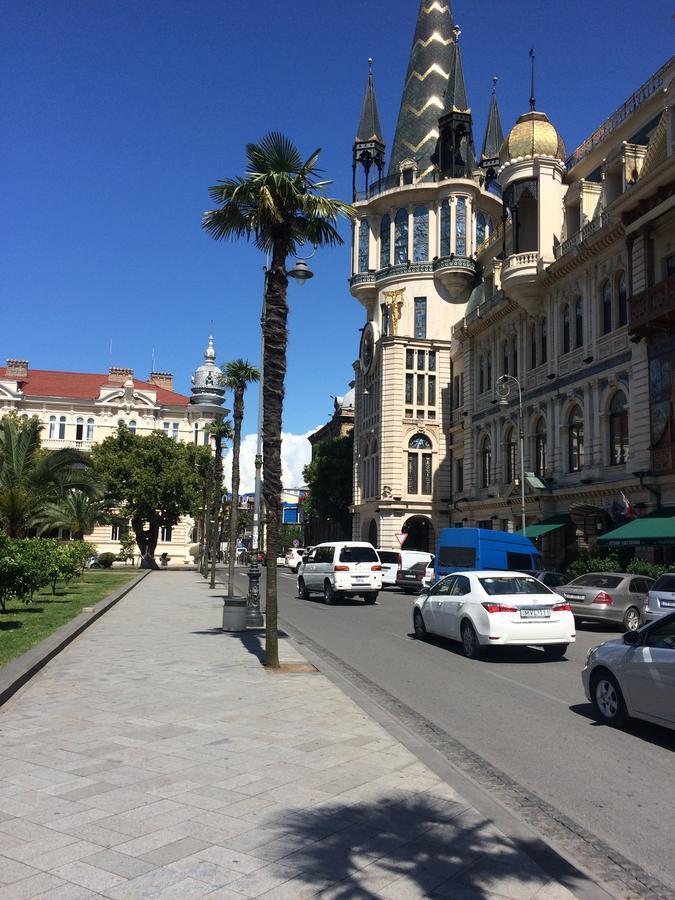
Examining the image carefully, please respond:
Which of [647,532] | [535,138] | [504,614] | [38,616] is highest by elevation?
[535,138]

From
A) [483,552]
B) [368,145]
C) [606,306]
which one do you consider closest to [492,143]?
[368,145]

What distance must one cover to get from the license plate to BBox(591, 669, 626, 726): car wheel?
4306 mm

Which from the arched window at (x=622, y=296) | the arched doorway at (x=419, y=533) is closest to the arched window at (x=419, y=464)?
the arched doorway at (x=419, y=533)

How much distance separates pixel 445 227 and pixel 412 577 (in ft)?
100.0

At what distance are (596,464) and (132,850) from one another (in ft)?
103

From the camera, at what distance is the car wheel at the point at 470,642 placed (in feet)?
45.3

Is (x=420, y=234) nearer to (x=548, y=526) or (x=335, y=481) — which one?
(x=335, y=481)

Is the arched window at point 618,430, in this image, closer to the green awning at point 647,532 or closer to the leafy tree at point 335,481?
the green awning at point 647,532

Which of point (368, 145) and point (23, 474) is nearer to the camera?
point (23, 474)

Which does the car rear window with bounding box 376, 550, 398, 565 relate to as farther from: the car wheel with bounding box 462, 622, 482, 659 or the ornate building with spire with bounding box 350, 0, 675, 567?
the car wheel with bounding box 462, 622, 482, 659

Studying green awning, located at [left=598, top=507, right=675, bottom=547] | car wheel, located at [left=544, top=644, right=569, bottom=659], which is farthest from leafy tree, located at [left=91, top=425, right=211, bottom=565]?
car wheel, located at [left=544, top=644, right=569, bottom=659]

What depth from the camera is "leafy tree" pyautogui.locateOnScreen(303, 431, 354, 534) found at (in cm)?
7006

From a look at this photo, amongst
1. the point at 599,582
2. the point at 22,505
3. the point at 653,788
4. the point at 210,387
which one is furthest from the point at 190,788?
the point at 210,387

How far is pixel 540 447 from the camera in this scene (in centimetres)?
3972
